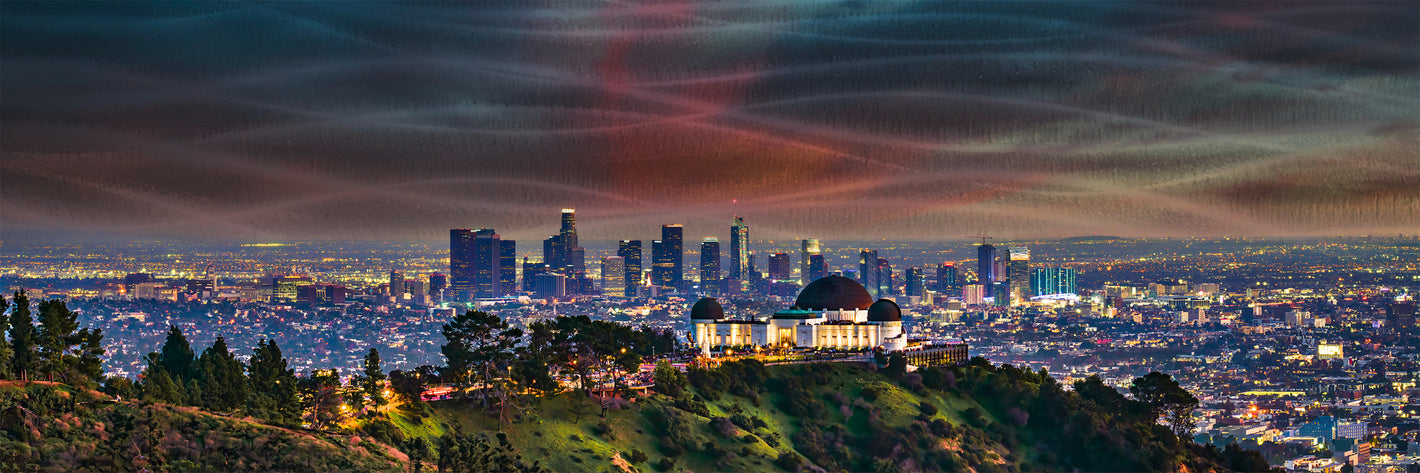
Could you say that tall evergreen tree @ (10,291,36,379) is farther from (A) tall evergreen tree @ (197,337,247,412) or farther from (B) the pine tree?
(B) the pine tree

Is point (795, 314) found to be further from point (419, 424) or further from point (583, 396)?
point (419, 424)

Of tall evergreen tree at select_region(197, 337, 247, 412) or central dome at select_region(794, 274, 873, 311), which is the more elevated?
central dome at select_region(794, 274, 873, 311)

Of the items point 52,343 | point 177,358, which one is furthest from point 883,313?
point 52,343

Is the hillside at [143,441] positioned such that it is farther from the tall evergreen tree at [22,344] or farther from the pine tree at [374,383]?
the pine tree at [374,383]

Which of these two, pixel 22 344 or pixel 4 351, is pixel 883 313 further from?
pixel 4 351

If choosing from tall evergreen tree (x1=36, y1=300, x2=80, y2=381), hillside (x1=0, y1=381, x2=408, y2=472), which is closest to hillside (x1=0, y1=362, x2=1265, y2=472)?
hillside (x1=0, y1=381, x2=408, y2=472)

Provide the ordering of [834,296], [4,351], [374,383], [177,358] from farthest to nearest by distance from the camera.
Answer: [834,296] → [177,358] → [374,383] → [4,351]
